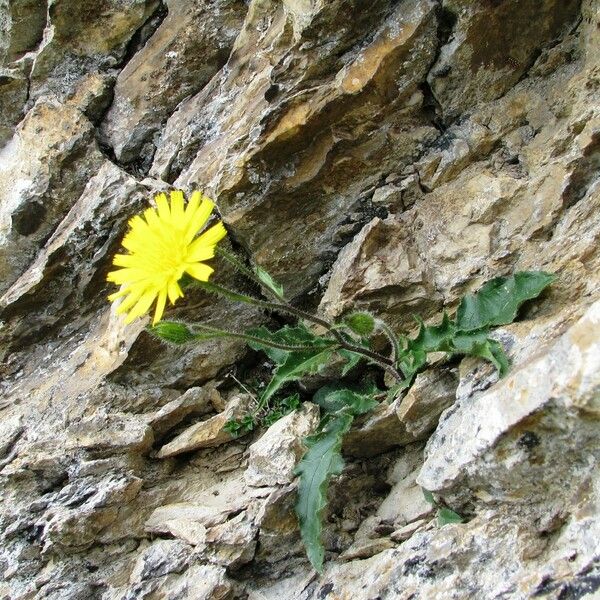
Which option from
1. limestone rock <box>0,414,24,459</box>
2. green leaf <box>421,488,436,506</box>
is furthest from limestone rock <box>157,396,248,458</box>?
green leaf <box>421,488,436,506</box>

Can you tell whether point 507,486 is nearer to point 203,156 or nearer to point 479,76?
point 479,76

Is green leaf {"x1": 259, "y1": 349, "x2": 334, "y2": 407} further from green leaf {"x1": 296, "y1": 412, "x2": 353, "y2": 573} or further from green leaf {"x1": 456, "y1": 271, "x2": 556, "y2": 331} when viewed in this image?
green leaf {"x1": 456, "y1": 271, "x2": 556, "y2": 331}

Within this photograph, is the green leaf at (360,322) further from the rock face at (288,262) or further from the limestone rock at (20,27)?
the limestone rock at (20,27)

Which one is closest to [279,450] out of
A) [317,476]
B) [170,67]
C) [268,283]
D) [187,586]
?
[317,476]

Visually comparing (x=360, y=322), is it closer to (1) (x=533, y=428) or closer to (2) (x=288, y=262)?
(2) (x=288, y=262)

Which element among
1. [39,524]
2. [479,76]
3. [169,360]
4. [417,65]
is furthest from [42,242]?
[479,76]

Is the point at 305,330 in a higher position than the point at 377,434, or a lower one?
higher

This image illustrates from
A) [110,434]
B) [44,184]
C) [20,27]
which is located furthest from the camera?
[20,27]
